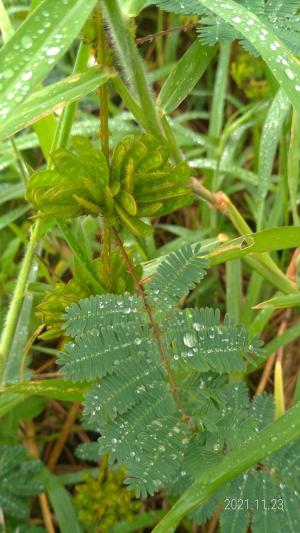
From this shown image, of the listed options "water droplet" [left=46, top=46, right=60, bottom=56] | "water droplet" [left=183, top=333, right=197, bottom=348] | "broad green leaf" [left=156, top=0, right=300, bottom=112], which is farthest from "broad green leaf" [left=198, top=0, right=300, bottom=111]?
"water droplet" [left=183, top=333, right=197, bottom=348]

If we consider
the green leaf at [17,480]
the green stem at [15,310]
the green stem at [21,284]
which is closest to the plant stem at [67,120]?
the green stem at [21,284]

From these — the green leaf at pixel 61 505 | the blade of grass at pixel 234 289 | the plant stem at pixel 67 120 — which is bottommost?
the green leaf at pixel 61 505

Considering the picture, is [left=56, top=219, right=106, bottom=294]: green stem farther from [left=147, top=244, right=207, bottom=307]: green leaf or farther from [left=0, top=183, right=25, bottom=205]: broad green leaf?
[left=0, top=183, right=25, bottom=205]: broad green leaf

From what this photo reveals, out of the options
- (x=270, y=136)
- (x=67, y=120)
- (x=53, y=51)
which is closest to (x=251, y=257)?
(x=270, y=136)

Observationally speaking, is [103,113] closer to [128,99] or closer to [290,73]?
[128,99]

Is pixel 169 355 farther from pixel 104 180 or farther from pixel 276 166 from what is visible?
pixel 276 166

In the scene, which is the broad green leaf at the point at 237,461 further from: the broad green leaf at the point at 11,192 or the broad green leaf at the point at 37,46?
the broad green leaf at the point at 11,192
